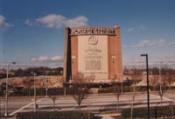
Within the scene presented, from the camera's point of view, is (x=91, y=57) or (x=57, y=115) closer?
(x=57, y=115)

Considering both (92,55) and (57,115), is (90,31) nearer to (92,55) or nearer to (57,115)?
(92,55)

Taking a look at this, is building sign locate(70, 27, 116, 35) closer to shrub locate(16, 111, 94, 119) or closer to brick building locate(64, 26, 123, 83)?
brick building locate(64, 26, 123, 83)

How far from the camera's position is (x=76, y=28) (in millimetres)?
34844

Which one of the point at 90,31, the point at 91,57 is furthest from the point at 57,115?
the point at 90,31

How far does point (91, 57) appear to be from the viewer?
112ft

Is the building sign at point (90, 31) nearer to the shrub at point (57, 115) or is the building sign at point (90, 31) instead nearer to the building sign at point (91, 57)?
the building sign at point (91, 57)

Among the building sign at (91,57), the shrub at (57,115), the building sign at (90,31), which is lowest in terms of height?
the shrub at (57,115)

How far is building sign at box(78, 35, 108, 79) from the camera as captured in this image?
34.2 m

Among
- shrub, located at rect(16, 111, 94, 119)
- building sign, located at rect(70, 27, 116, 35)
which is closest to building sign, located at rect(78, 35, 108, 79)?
building sign, located at rect(70, 27, 116, 35)

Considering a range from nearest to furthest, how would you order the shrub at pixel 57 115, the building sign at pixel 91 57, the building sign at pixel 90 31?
the shrub at pixel 57 115 < the building sign at pixel 91 57 < the building sign at pixel 90 31

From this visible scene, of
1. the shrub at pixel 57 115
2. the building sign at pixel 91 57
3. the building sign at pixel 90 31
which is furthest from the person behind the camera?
the building sign at pixel 90 31

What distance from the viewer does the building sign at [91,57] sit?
34.2m

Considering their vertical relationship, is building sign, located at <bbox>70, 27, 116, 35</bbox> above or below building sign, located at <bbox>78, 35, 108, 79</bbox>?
above

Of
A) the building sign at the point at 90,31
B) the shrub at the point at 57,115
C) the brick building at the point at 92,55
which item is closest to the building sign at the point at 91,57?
the brick building at the point at 92,55
